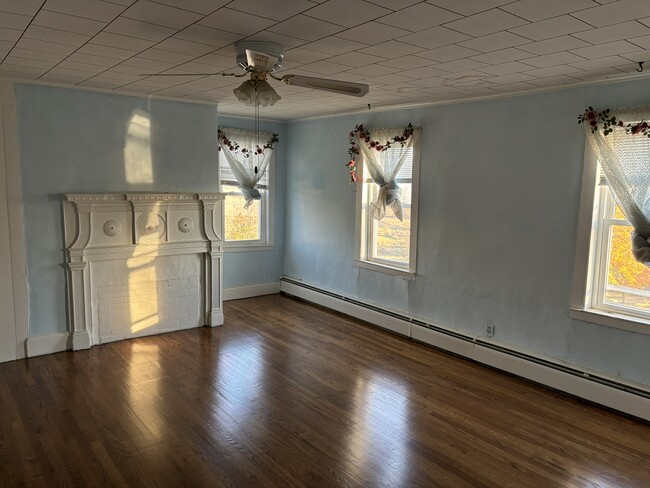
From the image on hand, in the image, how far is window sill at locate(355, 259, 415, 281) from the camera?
17.2 ft

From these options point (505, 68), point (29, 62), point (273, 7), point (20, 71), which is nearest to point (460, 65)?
point (505, 68)

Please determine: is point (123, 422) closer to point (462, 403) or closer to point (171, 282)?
point (171, 282)

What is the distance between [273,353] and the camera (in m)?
4.69

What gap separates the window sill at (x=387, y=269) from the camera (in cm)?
523

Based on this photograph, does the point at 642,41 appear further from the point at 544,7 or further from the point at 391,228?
the point at 391,228

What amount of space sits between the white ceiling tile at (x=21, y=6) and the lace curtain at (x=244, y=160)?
3755 millimetres

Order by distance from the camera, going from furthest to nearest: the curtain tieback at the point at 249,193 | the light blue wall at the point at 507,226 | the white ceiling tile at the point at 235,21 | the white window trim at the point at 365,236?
the curtain tieback at the point at 249,193 < the white window trim at the point at 365,236 < the light blue wall at the point at 507,226 < the white ceiling tile at the point at 235,21

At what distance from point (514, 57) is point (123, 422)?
136 inches

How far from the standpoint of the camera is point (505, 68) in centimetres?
334

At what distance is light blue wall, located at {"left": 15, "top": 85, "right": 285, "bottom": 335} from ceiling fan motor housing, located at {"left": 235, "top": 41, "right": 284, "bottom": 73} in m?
2.32

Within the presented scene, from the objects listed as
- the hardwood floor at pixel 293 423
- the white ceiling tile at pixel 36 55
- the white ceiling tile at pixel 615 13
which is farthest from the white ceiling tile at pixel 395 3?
the hardwood floor at pixel 293 423

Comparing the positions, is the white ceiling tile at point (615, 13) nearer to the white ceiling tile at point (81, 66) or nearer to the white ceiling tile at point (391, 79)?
the white ceiling tile at point (391, 79)

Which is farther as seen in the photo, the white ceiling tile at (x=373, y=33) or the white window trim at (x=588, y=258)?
the white window trim at (x=588, y=258)

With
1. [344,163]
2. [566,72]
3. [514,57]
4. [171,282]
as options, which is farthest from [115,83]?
[566,72]
